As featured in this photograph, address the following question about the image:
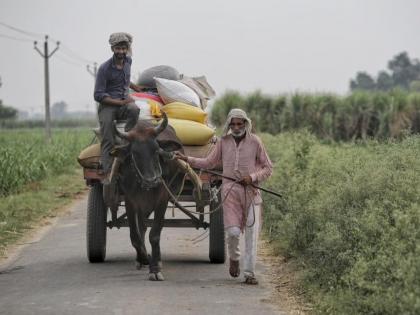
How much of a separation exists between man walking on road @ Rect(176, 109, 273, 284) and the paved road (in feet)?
1.24

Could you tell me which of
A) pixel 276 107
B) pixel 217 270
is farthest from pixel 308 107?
pixel 217 270

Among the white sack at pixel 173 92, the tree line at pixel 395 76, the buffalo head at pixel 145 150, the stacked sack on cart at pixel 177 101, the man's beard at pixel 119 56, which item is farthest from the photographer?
the tree line at pixel 395 76

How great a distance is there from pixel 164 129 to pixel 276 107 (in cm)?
3038

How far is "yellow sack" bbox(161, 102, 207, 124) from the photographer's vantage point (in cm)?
1177

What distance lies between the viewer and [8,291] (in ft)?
32.2

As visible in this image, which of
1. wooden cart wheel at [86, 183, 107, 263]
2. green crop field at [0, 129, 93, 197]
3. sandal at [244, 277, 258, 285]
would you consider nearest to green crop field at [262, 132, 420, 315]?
sandal at [244, 277, 258, 285]

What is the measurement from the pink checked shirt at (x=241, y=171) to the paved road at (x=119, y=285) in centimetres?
78

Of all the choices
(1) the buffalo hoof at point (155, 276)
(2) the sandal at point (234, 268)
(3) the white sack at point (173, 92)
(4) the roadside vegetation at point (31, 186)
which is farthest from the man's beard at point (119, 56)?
(4) the roadside vegetation at point (31, 186)

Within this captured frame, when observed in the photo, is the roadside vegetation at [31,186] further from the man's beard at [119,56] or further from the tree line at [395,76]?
the tree line at [395,76]

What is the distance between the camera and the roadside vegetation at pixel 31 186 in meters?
16.4

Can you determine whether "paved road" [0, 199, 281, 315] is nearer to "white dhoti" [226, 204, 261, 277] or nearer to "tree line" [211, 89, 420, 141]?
"white dhoti" [226, 204, 261, 277]

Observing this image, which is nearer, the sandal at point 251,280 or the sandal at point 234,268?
the sandal at point 251,280

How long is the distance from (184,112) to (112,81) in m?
1.07

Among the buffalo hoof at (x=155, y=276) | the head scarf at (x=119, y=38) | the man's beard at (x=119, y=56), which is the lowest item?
the buffalo hoof at (x=155, y=276)
